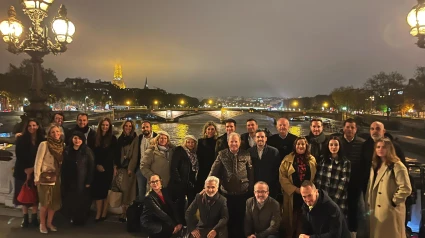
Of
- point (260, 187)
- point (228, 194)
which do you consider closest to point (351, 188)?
point (260, 187)

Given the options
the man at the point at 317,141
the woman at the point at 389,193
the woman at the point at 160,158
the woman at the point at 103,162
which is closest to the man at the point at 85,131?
the woman at the point at 103,162

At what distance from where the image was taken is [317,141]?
4.41 metres

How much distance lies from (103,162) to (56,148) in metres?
0.67

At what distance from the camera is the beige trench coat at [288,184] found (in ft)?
13.1

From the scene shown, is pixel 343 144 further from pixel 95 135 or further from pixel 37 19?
pixel 37 19

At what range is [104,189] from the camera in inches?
199

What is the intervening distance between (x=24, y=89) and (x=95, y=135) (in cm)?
4006

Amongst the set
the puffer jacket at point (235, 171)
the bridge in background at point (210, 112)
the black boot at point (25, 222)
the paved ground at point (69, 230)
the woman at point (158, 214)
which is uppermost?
the bridge in background at point (210, 112)

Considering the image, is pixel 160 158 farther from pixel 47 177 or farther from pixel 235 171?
pixel 47 177

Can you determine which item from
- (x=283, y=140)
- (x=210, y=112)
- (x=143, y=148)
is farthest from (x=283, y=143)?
(x=210, y=112)

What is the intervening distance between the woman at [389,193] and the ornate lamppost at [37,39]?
5.80 meters

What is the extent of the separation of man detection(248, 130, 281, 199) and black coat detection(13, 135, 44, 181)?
301 centimetres

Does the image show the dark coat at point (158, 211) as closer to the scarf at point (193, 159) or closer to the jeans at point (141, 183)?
the scarf at point (193, 159)

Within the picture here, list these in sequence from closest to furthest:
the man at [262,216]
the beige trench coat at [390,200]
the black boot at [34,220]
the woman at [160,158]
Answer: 1. the beige trench coat at [390,200]
2. the man at [262,216]
3. the woman at [160,158]
4. the black boot at [34,220]
